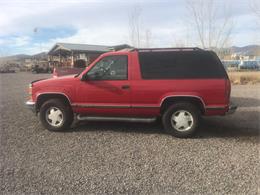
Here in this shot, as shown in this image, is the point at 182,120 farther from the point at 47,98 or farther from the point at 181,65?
the point at 47,98

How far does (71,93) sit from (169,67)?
90.2 inches

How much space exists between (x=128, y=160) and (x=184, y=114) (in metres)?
2.02

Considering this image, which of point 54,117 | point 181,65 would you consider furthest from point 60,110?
point 181,65

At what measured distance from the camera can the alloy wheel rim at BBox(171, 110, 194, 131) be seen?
20.9 ft

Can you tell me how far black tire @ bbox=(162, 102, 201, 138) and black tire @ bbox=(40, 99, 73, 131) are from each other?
2230 millimetres

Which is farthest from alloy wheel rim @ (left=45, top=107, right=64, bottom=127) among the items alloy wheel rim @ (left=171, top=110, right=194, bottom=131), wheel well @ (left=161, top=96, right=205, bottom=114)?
alloy wheel rim @ (left=171, top=110, right=194, bottom=131)

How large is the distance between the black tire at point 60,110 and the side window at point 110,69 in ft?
3.15

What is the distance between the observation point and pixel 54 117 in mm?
6883

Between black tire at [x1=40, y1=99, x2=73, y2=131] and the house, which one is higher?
the house

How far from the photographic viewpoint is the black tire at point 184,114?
632 centimetres

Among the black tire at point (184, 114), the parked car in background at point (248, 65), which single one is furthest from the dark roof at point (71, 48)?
the black tire at point (184, 114)

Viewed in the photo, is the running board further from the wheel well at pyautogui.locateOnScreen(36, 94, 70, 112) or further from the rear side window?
the rear side window

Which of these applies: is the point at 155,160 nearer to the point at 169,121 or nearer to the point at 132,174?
the point at 132,174

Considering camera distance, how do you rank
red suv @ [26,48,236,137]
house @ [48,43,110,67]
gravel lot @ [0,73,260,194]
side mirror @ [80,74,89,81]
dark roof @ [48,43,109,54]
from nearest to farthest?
gravel lot @ [0,73,260,194]
red suv @ [26,48,236,137]
side mirror @ [80,74,89,81]
house @ [48,43,110,67]
dark roof @ [48,43,109,54]
